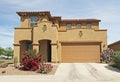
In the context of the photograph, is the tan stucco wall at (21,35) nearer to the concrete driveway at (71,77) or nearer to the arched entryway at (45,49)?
the arched entryway at (45,49)

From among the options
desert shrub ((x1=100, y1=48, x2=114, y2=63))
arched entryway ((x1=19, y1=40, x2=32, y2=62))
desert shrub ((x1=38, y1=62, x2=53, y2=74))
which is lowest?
desert shrub ((x1=38, y1=62, x2=53, y2=74))

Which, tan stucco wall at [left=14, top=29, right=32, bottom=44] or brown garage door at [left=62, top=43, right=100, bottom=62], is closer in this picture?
tan stucco wall at [left=14, top=29, right=32, bottom=44]

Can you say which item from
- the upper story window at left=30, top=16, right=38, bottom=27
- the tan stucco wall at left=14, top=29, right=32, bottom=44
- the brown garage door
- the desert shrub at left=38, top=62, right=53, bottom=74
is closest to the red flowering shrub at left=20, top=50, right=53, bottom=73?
the desert shrub at left=38, top=62, right=53, bottom=74

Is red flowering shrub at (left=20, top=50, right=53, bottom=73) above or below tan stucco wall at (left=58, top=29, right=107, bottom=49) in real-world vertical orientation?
below

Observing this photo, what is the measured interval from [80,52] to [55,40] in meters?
4.54

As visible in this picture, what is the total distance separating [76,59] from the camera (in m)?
36.9

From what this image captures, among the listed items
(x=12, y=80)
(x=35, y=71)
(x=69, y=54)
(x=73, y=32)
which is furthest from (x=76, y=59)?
(x=12, y=80)

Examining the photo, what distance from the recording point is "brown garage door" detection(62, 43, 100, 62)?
3656cm

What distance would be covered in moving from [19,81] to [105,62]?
17787 millimetres

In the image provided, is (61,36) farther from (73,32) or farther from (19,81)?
(19,81)

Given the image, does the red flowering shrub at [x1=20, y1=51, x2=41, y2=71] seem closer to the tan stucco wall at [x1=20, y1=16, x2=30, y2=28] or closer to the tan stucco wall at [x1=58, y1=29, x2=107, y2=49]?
the tan stucco wall at [x1=58, y1=29, x2=107, y2=49]

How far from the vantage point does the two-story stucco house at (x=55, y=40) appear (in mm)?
34656

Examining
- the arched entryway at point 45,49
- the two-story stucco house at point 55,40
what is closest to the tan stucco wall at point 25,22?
the two-story stucco house at point 55,40

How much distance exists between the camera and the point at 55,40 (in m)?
34.6
